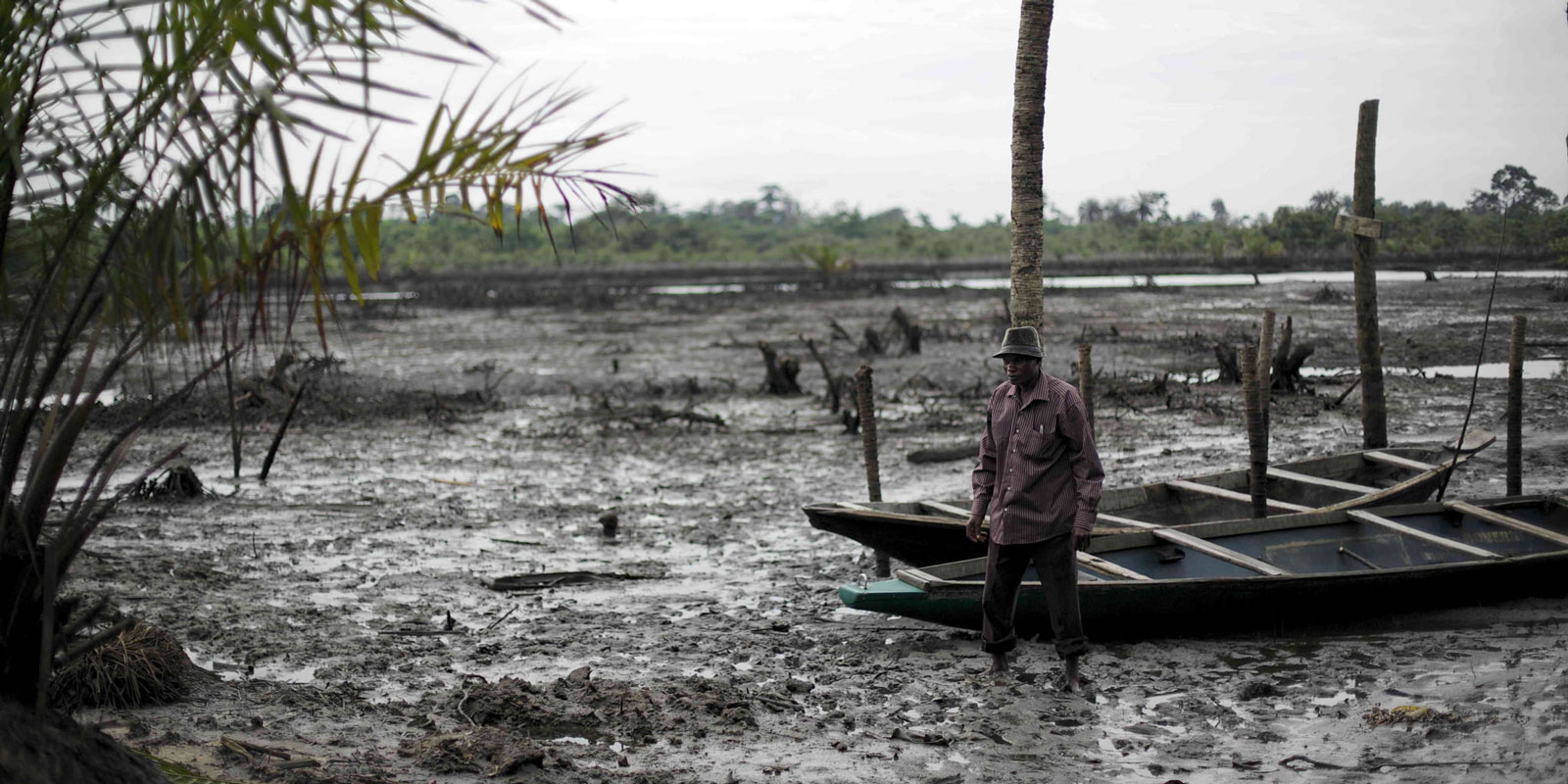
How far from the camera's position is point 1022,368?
5441 millimetres

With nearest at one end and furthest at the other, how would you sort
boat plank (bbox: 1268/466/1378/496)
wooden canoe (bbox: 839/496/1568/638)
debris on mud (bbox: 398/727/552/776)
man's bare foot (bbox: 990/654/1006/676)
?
debris on mud (bbox: 398/727/552/776)
man's bare foot (bbox: 990/654/1006/676)
wooden canoe (bbox: 839/496/1568/638)
boat plank (bbox: 1268/466/1378/496)

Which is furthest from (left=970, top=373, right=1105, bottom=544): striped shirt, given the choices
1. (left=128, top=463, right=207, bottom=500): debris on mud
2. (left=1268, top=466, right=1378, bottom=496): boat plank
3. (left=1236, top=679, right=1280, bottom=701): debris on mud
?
(left=128, top=463, right=207, bottom=500): debris on mud

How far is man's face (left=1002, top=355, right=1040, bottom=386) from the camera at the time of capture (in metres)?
5.44

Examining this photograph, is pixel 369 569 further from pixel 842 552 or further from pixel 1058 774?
pixel 1058 774

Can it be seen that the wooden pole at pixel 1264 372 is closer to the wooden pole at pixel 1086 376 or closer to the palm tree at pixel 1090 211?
the wooden pole at pixel 1086 376

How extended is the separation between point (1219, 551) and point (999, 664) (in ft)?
5.30

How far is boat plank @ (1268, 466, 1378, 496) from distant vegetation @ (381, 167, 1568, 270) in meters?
3.00

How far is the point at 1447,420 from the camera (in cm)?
1202

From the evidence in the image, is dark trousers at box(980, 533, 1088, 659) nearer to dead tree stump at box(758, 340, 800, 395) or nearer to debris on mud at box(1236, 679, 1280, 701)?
debris on mud at box(1236, 679, 1280, 701)

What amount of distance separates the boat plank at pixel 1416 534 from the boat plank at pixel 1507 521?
0.22 metres

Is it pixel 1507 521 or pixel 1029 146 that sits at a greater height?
pixel 1029 146

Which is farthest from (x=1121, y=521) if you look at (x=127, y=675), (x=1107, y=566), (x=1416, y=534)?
(x=127, y=675)

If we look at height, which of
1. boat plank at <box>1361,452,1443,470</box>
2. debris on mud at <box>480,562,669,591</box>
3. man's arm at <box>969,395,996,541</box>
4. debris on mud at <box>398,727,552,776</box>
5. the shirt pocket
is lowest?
debris on mud at <box>480,562,669,591</box>

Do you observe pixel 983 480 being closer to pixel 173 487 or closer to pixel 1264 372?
pixel 1264 372
